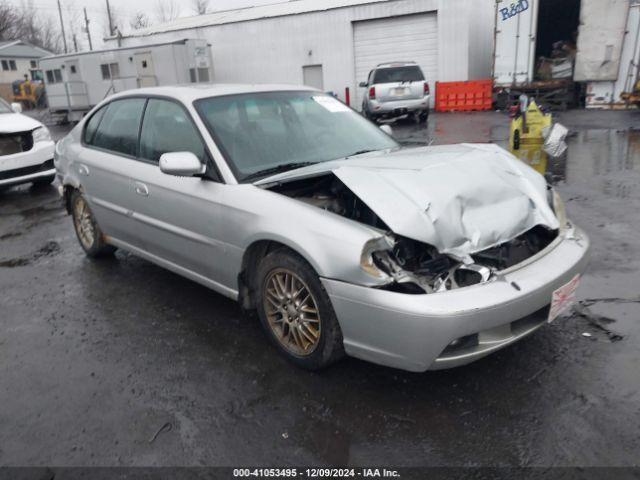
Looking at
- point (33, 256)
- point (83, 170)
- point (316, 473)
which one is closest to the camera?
point (316, 473)

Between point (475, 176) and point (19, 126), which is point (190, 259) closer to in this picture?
point (475, 176)

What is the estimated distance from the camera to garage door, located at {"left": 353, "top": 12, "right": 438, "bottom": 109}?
20.5 m

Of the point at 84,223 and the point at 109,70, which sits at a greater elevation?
the point at 109,70

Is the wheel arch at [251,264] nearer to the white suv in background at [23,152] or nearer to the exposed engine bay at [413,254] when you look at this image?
the exposed engine bay at [413,254]

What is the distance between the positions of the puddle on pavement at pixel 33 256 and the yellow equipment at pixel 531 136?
604 cm

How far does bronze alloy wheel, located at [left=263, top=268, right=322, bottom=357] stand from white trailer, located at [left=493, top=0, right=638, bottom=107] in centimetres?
1564

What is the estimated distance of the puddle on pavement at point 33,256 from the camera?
17.7 feet

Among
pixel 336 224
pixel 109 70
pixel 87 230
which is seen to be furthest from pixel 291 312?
pixel 109 70

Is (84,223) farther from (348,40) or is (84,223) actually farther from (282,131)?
(348,40)

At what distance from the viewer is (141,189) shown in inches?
157

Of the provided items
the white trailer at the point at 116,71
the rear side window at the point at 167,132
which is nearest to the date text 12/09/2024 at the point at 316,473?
the rear side window at the point at 167,132

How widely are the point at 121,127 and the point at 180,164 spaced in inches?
60.2

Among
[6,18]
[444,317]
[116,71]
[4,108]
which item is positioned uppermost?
[6,18]

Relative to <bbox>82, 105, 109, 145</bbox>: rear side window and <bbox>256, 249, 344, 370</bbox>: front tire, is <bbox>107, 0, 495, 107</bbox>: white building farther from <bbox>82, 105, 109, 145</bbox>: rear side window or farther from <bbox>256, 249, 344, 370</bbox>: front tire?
<bbox>256, 249, 344, 370</bbox>: front tire
